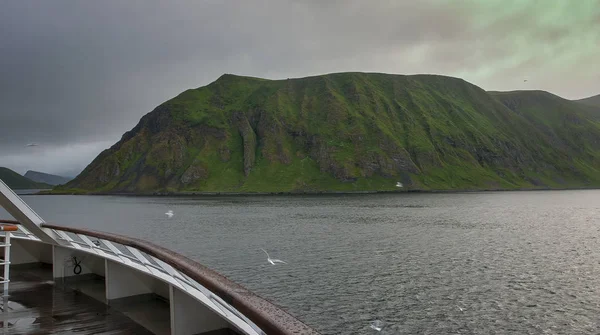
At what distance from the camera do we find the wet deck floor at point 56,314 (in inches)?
336

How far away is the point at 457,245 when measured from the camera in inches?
2094

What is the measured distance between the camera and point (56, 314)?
9617 millimetres

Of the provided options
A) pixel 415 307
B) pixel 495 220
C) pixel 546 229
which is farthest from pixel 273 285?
pixel 495 220

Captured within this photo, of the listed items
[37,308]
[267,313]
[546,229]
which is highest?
[267,313]

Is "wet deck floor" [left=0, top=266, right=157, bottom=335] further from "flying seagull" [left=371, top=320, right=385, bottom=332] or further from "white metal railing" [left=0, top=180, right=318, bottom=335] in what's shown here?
"flying seagull" [left=371, top=320, right=385, bottom=332]

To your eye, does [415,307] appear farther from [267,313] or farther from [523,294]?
[267,313]

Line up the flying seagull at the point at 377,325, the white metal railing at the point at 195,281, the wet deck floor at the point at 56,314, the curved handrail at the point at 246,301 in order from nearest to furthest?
the curved handrail at the point at 246,301 → the white metal railing at the point at 195,281 → the wet deck floor at the point at 56,314 → the flying seagull at the point at 377,325

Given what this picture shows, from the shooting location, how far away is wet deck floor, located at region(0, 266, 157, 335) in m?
8.54

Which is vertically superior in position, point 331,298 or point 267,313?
point 267,313

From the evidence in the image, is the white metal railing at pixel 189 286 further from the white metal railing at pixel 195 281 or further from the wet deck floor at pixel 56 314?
the wet deck floor at pixel 56 314

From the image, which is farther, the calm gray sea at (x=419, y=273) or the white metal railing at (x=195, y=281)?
the calm gray sea at (x=419, y=273)

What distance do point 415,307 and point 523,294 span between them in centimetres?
942

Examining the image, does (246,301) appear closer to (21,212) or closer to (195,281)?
(195,281)

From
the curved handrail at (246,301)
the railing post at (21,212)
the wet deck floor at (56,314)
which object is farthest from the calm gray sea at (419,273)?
the curved handrail at (246,301)
